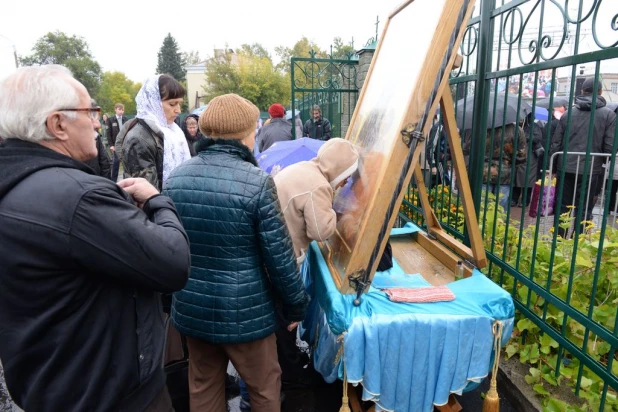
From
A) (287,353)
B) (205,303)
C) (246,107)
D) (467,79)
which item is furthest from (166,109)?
(467,79)

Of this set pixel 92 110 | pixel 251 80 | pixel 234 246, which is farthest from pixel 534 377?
pixel 251 80

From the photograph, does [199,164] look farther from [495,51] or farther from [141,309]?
[495,51]

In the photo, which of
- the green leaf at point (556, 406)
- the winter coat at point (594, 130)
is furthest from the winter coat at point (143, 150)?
the winter coat at point (594, 130)

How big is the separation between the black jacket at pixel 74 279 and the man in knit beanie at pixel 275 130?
580 centimetres

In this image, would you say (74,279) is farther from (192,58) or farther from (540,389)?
(192,58)

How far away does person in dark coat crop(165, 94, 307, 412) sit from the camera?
1783 mm

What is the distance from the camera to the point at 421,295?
1.97 metres

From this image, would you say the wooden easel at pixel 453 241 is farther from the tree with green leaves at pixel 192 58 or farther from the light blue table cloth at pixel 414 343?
the tree with green leaves at pixel 192 58

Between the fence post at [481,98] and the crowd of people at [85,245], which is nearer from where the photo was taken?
the crowd of people at [85,245]

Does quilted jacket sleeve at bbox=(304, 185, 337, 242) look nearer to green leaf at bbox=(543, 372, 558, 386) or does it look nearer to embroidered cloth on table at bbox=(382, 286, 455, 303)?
embroidered cloth on table at bbox=(382, 286, 455, 303)

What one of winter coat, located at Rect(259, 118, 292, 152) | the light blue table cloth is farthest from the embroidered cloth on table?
winter coat, located at Rect(259, 118, 292, 152)

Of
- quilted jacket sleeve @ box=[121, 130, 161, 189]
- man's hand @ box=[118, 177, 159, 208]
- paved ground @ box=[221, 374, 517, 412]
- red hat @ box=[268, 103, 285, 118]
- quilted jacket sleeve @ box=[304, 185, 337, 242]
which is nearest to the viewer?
A: man's hand @ box=[118, 177, 159, 208]

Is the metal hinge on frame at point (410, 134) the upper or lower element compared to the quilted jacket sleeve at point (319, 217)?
upper

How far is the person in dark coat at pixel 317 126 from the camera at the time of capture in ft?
26.7
